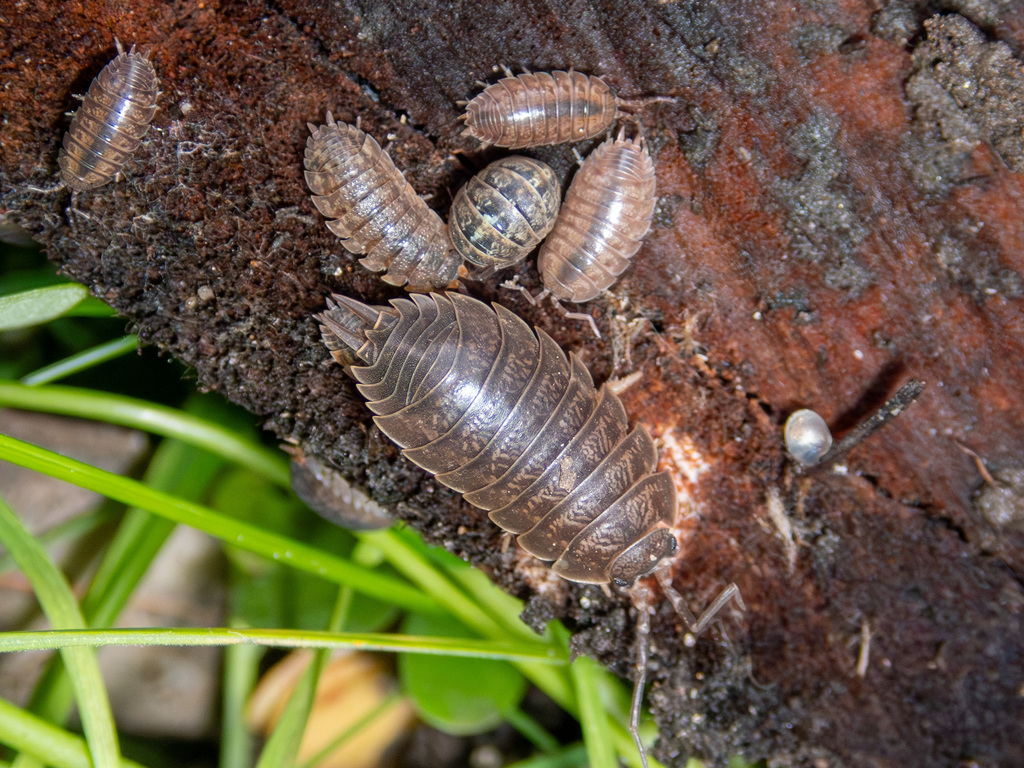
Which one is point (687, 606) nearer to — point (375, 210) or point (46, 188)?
point (375, 210)

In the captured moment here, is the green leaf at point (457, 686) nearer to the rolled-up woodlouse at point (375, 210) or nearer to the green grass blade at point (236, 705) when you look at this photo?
the green grass blade at point (236, 705)

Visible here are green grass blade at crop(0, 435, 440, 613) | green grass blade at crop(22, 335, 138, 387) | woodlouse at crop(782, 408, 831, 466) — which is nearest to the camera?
green grass blade at crop(0, 435, 440, 613)

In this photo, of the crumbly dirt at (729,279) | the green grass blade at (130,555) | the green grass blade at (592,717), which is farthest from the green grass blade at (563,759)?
the green grass blade at (130,555)

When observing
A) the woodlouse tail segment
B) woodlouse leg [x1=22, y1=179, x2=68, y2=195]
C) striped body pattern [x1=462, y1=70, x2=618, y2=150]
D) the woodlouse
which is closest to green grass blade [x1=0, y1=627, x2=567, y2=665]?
the woodlouse tail segment

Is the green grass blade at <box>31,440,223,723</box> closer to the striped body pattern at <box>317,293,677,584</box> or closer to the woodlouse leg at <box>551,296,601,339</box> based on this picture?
the striped body pattern at <box>317,293,677,584</box>

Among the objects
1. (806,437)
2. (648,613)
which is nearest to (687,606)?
(648,613)

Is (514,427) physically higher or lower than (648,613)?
higher

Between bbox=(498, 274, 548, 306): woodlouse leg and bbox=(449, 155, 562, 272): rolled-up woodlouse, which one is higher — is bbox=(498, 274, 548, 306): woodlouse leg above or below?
below

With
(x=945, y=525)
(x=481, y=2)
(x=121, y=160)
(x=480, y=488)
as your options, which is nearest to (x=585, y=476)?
(x=480, y=488)
